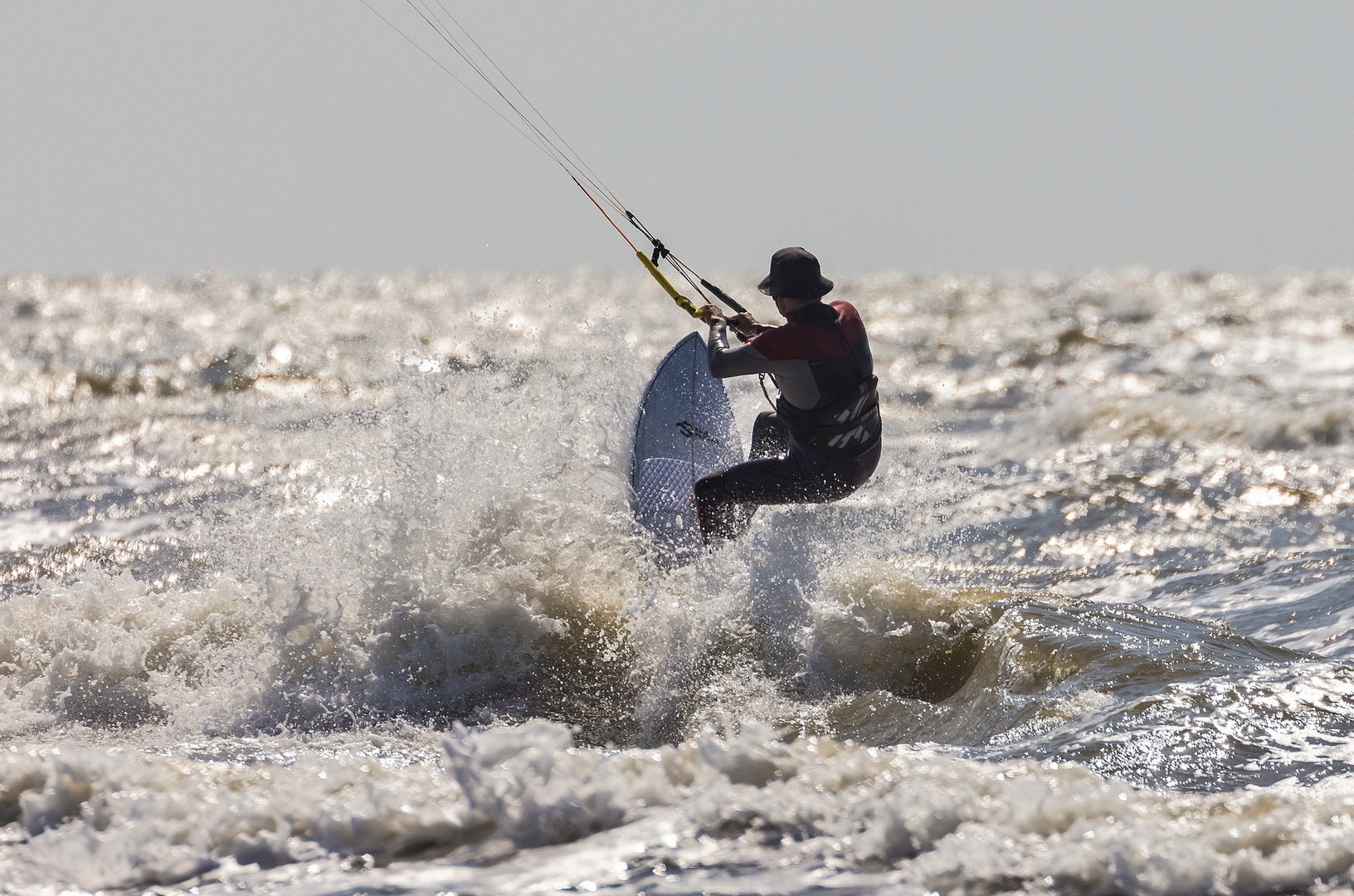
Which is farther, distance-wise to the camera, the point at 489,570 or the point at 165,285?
the point at 165,285

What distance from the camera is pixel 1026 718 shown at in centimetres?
423

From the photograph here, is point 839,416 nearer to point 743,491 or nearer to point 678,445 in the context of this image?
point 743,491

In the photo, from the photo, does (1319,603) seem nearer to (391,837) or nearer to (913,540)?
(913,540)

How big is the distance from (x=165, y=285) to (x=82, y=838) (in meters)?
64.1

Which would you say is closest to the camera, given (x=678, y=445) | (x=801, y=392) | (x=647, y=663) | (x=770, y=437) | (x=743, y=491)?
(x=647, y=663)

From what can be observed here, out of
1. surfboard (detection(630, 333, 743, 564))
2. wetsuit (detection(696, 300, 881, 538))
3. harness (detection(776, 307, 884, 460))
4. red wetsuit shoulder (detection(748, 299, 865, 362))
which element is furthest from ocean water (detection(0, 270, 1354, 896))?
red wetsuit shoulder (detection(748, 299, 865, 362))

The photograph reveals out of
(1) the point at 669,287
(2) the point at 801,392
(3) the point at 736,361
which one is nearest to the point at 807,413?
(2) the point at 801,392

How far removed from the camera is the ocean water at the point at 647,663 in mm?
2664

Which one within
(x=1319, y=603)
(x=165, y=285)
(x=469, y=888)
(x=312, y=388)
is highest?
(x=165, y=285)

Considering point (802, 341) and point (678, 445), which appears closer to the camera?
point (802, 341)

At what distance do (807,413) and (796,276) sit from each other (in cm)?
78

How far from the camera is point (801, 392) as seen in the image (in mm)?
5578

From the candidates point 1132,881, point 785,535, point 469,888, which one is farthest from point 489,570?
point 1132,881

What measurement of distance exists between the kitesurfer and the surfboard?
24 centimetres
